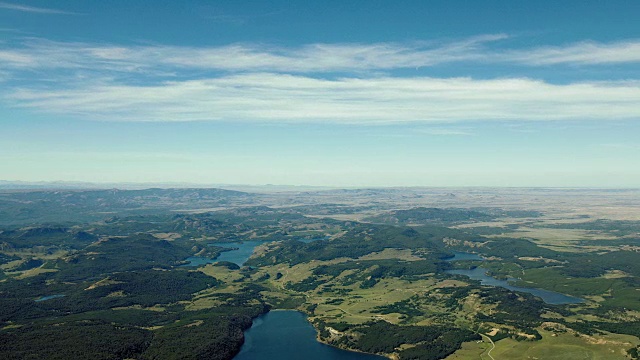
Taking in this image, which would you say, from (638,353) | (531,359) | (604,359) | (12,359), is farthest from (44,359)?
(638,353)

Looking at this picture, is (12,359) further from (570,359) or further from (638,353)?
(638,353)

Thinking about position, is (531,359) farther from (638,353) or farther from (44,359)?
(44,359)

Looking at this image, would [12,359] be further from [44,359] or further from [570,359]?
[570,359]

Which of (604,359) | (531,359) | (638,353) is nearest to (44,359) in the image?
(531,359)

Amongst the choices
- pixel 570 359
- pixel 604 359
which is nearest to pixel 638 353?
pixel 604 359

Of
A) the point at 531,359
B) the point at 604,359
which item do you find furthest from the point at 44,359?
the point at 604,359
